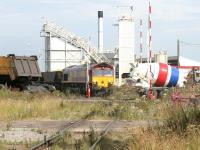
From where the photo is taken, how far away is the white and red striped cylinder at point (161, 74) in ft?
151

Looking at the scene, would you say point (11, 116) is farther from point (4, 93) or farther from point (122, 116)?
point (4, 93)

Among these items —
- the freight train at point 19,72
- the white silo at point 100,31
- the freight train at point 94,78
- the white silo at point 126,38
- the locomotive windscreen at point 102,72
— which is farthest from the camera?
the white silo at point 100,31

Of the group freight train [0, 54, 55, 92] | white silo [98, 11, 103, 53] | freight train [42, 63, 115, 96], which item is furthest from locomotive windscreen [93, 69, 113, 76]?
white silo [98, 11, 103, 53]

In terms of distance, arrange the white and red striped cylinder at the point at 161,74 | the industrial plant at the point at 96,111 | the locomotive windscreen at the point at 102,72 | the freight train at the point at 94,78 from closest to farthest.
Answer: the industrial plant at the point at 96,111, the white and red striped cylinder at the point at 161,74, the freight train at the point at 94,78, the locomotive windscreen at the point at 102,72

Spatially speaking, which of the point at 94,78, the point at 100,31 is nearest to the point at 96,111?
the point at 94,78

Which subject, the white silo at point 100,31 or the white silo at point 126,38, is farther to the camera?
the white silo at point 100,31

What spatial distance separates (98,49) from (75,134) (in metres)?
74.2

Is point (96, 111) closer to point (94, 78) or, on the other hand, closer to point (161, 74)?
point (161, 74)

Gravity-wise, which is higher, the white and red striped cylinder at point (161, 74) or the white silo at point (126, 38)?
the white silo at point (126, 38)

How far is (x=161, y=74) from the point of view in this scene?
46719mm

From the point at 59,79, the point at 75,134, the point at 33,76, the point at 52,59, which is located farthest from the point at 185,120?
the point at 52,59

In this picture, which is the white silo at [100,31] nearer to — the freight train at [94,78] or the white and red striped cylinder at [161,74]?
the freight train at [94,78]

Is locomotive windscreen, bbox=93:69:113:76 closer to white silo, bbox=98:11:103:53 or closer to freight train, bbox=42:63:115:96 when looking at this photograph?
freight train, bbox=42:63:115:96

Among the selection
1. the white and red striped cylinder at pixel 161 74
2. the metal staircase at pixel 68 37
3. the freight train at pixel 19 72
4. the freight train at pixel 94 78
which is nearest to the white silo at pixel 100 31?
the metal staircase at pixel 68 37
